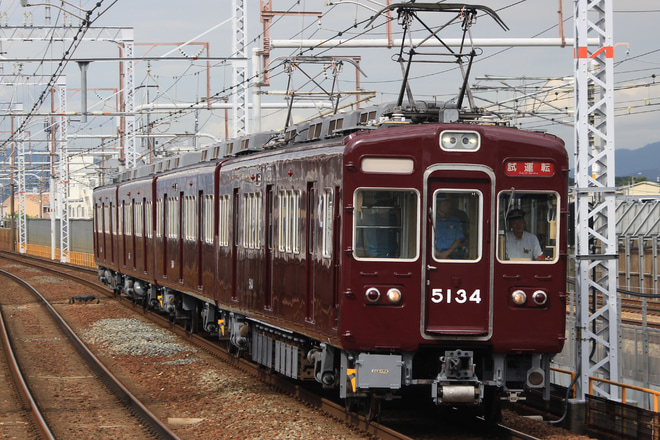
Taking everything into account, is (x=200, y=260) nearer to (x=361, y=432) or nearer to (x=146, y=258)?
(x=146, y=258)

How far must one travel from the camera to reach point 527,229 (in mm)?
9562

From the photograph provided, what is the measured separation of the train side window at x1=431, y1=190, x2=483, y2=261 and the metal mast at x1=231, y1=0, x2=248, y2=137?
1443 centimetres

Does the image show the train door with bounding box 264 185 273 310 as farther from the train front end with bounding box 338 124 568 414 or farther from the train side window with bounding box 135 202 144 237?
the train side window with bounding box 135 202 144 237

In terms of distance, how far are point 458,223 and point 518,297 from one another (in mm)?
A: 901

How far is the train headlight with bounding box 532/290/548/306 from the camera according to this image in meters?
9.49

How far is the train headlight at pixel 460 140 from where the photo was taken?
31.1ft

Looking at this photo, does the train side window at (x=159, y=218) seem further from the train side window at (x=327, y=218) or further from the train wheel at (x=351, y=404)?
the train side window at (x=327, y=218)

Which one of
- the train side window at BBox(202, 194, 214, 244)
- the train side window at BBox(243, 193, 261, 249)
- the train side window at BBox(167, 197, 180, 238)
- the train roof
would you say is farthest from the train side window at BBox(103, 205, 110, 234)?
the train side window at BBox(243, 193, 261, 249)

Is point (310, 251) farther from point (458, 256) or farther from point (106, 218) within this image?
point (106, 218)

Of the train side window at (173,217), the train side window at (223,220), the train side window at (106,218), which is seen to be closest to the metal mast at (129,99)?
the train side window at (106,218)

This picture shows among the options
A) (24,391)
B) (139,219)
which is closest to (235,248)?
(24,391)

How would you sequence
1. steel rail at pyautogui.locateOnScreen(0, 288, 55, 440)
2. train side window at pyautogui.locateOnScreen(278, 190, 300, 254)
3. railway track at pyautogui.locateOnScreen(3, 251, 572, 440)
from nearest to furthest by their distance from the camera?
1. railway track at pyautogui.locateOnScreen(3, 251, 572, 440)
2. steel rail at pyautogui.locateOnScreen(0, 288, 55, 440)
3. train side window at pyautogui.locateOnScreen(278, 190, 300, 254)

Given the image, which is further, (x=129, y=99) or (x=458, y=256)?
(x=129, y=99)

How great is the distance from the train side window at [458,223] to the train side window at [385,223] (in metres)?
0.24
